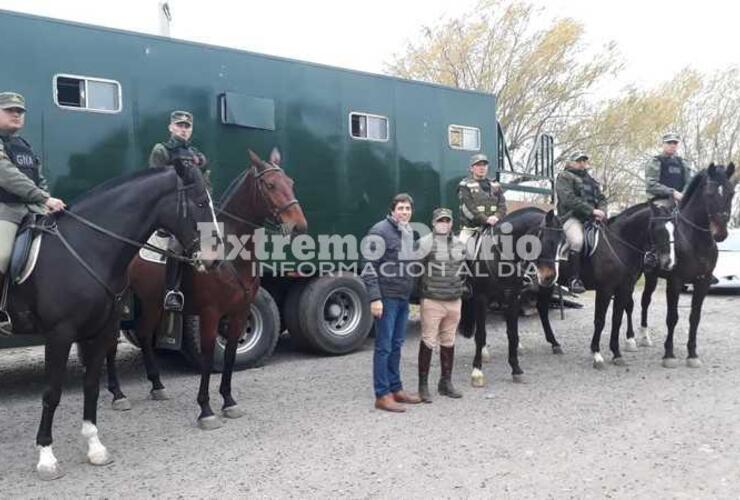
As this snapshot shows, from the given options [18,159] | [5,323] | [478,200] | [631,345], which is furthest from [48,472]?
[631,345]

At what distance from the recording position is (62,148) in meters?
6.03

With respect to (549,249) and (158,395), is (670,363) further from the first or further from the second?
(158,395)

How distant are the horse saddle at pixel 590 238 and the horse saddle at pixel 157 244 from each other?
4.95 metres

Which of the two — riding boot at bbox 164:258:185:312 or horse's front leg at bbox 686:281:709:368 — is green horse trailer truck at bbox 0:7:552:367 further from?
horse's front leg at bbox 686:281:709:368

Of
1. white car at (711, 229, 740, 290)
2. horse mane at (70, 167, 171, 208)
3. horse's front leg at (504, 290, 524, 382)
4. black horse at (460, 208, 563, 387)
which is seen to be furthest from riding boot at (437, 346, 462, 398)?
white car at (711, 229, 740, 290)

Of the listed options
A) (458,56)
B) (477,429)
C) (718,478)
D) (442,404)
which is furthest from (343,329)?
(458,56)

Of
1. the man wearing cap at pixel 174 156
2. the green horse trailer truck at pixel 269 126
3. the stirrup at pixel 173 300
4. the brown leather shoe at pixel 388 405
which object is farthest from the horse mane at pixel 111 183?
the brown leather shoe at pixel 388 405

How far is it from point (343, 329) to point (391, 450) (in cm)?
371

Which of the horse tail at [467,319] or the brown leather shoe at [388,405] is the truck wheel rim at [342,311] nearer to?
the horse tail at [467,319]

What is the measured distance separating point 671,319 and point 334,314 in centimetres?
413

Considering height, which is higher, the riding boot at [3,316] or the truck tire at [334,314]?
the riding boot at [3,316]

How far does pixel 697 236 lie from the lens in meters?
7.34

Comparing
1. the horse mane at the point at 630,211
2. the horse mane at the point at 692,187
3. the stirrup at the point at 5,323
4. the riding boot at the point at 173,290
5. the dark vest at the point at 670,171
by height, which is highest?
the dark vest at the point at 670,171

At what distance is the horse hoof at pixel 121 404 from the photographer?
19.1 feet
